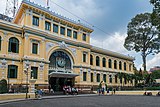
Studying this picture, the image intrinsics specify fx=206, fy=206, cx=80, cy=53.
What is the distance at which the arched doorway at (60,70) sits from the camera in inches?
1322

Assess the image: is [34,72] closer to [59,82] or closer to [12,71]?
[12,71]

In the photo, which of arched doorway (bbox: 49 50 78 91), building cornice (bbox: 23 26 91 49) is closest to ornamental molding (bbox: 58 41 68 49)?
building cornice (bbox: 23 26 91 49)

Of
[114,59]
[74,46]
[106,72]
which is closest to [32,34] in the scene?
[74,46]

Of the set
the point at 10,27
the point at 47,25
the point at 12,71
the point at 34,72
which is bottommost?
the point at 34,72

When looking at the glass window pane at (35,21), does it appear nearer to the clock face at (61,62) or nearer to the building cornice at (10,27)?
the building cornice at (10,27)

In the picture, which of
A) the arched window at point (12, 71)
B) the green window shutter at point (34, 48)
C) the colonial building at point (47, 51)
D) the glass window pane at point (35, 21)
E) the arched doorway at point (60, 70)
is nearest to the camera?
the arched window at point (12, 71)

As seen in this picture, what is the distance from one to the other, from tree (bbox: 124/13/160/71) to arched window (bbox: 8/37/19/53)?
83.3 feet

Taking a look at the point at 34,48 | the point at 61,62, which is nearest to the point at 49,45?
the point at 34,48

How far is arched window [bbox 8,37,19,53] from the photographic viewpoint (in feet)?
94.1

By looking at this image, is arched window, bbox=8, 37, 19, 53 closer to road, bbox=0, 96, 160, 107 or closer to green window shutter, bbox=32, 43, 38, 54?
green window shutter, bbox=32, 43, 38, 54

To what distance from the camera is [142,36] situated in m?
43.9

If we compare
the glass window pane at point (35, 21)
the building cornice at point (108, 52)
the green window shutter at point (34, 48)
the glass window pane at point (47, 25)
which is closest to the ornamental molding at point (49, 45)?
the green window shutter at point (34, 48)

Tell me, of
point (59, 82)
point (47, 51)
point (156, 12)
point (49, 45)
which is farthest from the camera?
point (59, 82)

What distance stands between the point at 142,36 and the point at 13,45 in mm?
27175
